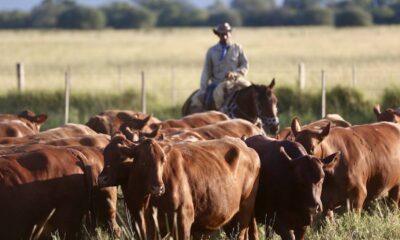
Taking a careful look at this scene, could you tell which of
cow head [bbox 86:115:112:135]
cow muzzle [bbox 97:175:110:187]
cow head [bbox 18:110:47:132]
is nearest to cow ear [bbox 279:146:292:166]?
cow muzzle [bbox 97:175:110:187]

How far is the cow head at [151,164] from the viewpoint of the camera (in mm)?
8438

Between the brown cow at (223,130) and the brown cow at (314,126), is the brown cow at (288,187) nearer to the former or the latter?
the brown cow at (314,126)

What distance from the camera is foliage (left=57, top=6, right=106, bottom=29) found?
8244 cm

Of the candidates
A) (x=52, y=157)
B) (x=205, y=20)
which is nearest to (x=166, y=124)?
(x=52, y=157)

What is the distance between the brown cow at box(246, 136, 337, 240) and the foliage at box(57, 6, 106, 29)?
7290 centimetres

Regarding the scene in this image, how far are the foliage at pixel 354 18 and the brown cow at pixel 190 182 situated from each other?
63520 mm

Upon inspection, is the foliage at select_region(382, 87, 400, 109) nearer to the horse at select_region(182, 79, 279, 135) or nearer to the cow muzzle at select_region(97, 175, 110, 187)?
the horse at select_region(182, 79, 279, 135)

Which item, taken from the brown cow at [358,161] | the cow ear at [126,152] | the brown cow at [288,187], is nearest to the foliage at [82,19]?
the brown cow at [358,161]

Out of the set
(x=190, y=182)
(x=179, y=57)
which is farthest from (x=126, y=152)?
(x=179, y=57)

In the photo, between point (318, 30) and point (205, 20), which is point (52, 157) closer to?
point (318, 30)

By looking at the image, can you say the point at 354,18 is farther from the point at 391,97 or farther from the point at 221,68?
the point at 221,68

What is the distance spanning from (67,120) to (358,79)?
11.0 metres

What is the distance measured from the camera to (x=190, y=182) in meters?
9.07

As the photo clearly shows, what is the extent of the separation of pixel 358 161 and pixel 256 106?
483 cm
